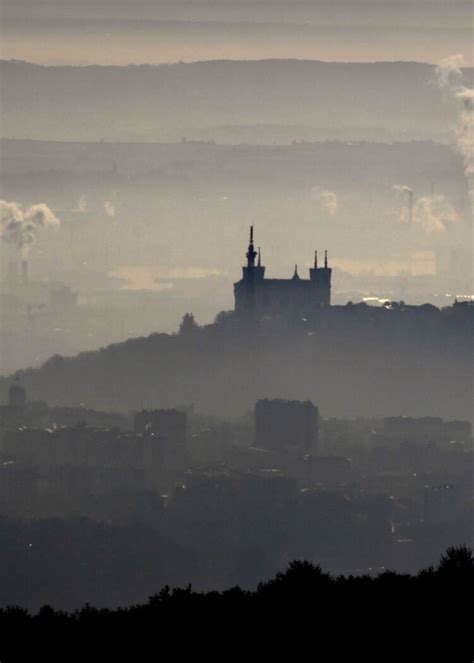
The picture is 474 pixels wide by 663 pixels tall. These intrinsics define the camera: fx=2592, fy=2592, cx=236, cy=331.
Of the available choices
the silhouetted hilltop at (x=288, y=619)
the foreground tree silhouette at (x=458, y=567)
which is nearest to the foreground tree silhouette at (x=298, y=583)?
the silhouetted hilltop at (x=288, y=619)

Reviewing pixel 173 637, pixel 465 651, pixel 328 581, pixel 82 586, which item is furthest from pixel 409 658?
pixel 82 586

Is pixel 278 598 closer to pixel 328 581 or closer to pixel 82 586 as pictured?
pixel 328 581

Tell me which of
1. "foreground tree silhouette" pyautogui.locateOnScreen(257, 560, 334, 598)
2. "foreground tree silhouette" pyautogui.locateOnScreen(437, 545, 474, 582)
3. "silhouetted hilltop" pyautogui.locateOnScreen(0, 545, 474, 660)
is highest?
"foreground tree silhouette" pyautogui.locateOnScreen(437, 545, 474, 582)

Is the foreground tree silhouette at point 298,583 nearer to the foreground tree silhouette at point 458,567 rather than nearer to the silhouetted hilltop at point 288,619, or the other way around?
the silhouetted hilltop at point 288,619

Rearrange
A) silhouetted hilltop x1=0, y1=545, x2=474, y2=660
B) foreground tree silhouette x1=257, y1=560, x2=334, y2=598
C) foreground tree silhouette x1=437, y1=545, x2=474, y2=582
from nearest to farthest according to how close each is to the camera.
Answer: silhouetted hilltop x1=0, y1=545, x2=474, y2=660 < foreground tree silhouette x1=257, y1=560, x2=334, y2=598 < foreground tree silhouette x1=437, y1=545, x2=474, y2=582

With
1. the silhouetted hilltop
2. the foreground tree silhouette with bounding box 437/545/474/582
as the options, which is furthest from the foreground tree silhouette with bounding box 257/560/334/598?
the foreground tree silhouette with bounding box 437/545/474/582

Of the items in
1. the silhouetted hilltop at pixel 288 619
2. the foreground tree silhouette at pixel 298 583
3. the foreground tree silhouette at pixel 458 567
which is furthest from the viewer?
the foreground tree silhouette at pixel 458 567

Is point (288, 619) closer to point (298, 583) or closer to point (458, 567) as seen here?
point (298, 583)

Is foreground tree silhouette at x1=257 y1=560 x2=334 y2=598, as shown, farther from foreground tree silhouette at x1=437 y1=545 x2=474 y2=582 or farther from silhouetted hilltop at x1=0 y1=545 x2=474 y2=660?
foreground tree silhouette at x1=437 y1=545 x2=474 y2=582

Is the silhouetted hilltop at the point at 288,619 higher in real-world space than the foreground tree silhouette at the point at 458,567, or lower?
lower

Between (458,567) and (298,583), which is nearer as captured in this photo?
(458,567)

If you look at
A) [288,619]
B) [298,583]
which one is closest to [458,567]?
[298,583]
